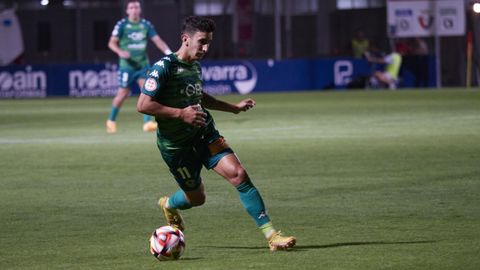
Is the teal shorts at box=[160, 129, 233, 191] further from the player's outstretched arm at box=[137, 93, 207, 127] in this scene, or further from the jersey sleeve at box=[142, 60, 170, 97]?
the jersey sleeve at box=[142, 60, 170, 97]

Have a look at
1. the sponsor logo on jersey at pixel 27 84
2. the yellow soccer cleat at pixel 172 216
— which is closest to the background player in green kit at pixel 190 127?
the yellow soccer cleat at pixel 172 216

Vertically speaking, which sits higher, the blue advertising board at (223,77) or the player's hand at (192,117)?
the player's hand at (192,117)

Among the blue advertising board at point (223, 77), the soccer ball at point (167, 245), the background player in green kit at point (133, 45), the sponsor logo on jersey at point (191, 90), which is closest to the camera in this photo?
the soccer ball at point (167, 245)

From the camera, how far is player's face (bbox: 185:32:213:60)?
8.61m

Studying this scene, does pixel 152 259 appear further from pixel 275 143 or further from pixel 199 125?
pixel 275 143

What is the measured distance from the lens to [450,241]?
8664 millimetres

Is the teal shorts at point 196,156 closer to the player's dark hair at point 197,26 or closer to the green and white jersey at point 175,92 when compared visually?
the green and white jersey at point 175,92

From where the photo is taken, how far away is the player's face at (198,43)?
8.61m

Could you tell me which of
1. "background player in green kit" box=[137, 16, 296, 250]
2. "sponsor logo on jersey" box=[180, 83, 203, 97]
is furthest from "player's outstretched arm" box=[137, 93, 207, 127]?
"sponsor logo on jersey" box=[180, 83, 203, 97]

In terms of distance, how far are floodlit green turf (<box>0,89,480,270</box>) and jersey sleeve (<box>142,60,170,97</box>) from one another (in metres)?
1.14

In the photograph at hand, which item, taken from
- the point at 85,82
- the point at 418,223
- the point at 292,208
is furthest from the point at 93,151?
the point at 85,82

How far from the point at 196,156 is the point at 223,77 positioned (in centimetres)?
2883

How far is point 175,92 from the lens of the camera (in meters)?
8.70

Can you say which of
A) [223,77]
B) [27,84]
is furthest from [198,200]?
[27,84]
